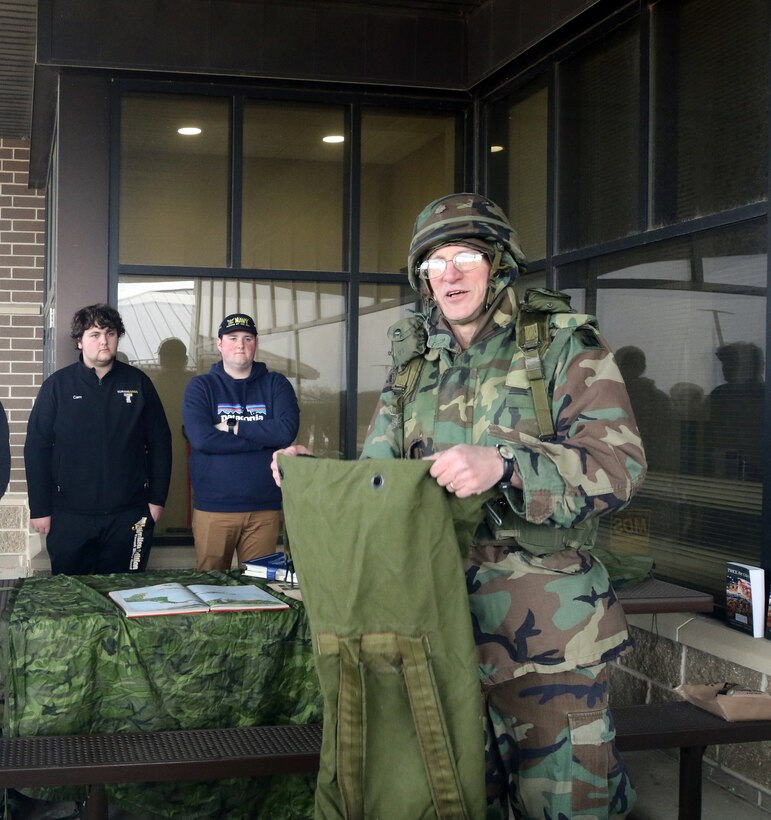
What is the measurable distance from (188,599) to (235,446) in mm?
1561

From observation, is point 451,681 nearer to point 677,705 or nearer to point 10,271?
point 677,705

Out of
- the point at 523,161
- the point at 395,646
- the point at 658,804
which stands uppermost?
the point at 523,161

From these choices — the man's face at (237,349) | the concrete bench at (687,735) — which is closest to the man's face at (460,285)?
the concrete bench at (687,735)

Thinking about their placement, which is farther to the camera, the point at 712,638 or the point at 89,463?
the point at 89,463

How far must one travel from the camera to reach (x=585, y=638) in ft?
7.19

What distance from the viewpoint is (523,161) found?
563 centimetres

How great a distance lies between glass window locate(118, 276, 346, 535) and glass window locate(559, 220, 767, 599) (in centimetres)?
205

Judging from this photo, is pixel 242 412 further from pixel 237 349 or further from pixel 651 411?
pixel 651 411

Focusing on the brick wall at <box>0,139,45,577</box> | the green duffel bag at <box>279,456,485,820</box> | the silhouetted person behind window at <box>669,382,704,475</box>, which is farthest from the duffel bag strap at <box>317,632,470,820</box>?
the brick wall at <box>0,139,45,577</box>

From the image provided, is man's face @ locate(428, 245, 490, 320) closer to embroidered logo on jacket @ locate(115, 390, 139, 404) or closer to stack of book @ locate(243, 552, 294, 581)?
stack of book @ locate(243, 552, 294, 581)

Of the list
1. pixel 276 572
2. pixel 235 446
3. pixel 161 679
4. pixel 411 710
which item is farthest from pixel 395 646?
pixel 235 446

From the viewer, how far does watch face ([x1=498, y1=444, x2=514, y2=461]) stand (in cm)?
199

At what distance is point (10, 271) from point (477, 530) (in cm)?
824

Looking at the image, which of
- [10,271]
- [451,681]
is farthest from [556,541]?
[10,271]
